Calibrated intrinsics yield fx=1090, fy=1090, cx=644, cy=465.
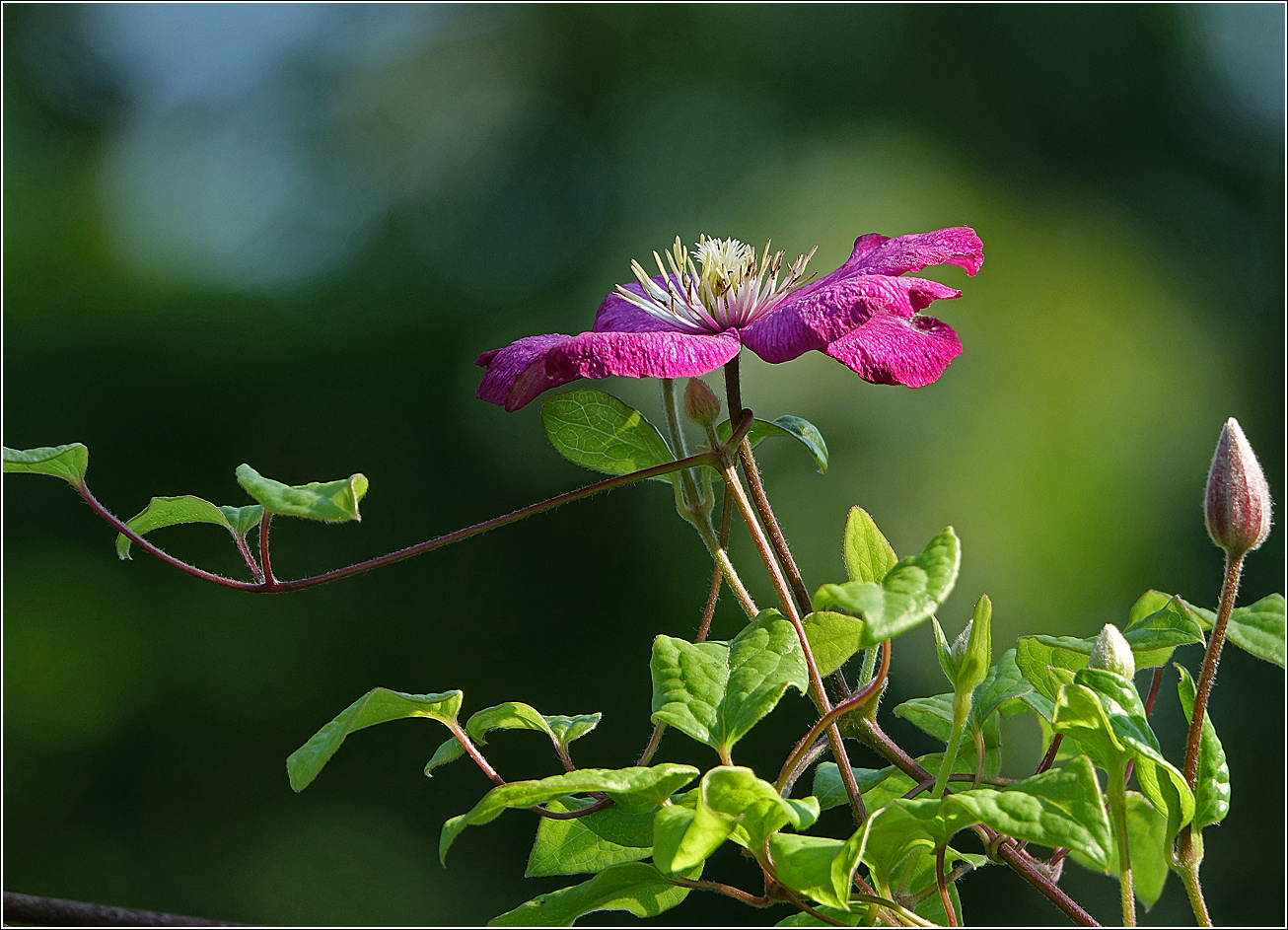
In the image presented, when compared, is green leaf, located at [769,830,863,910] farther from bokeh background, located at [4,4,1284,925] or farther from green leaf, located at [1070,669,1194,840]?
bokeh background, located at [4,4,1284,925]

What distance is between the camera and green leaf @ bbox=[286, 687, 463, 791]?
325 mm

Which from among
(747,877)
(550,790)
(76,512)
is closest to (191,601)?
(76,512)


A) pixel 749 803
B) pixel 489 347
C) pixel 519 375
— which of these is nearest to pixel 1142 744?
pixel 749 803

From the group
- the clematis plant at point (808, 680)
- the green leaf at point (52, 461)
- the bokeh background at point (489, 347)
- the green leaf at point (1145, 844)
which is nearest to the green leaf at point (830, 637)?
the clematis plant at point (808, 680)

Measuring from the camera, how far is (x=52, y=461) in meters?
0.36

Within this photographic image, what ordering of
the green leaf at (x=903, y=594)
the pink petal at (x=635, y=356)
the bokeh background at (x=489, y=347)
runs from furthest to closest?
the bokeh background at (x=489, y=347) < the pink petal at (x=635, y=356) < the green leaf at (x=903, y=594)

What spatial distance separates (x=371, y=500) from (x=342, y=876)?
67 cm

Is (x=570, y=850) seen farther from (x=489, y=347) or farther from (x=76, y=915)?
(x=489, y=347)

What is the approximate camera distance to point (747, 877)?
6.23 feet

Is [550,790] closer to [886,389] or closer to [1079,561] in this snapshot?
[886,389]

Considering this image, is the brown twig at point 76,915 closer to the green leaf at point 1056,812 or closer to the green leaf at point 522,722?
the green leaf at point 522,722

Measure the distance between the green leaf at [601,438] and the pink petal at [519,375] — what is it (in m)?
0.01

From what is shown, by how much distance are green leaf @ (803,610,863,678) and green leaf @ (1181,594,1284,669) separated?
4.7 inches

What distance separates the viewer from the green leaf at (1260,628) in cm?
36
